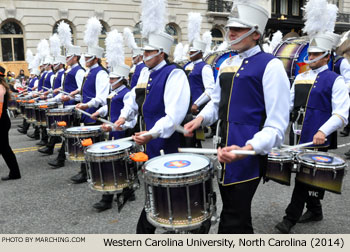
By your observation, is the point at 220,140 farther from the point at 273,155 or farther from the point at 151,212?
the point at 273,155

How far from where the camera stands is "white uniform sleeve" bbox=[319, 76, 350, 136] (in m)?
3.60

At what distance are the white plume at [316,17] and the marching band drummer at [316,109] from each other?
164cm

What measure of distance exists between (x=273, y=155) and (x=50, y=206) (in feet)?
10.4

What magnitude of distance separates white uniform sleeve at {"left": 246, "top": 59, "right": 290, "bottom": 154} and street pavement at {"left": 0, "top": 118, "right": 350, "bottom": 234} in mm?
1900

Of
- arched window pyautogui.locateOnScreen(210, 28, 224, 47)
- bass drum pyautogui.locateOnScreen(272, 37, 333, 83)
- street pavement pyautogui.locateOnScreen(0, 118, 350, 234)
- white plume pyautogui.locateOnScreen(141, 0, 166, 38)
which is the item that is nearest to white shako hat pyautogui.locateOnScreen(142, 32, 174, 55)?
white plume pyautogui.locateOnScreen(141, 0, 166, 38)

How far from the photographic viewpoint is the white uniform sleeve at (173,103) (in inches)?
118

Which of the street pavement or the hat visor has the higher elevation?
the hat visor

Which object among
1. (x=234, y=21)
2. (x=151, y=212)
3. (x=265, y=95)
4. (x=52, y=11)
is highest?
(x=52, y=11)

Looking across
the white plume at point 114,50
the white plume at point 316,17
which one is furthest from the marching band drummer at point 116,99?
the white plume at point 316,17

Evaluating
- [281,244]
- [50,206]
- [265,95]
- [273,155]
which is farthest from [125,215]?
[265,95]

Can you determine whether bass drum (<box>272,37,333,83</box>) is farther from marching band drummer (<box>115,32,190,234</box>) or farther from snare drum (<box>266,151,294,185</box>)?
marching band drummer (<box>115,32,190,234</box>)

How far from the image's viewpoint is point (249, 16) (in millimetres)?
2494

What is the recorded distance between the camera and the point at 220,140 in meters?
2.69

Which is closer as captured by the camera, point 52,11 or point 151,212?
point 151,212
